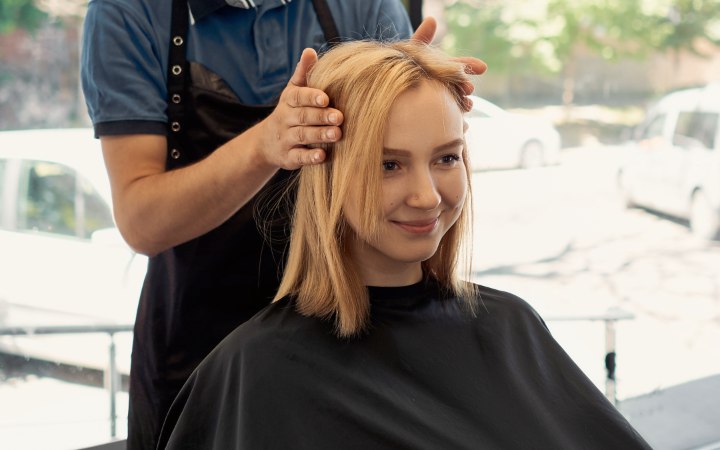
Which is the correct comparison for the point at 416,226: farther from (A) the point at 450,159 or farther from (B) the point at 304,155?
(B) the point at 304,155

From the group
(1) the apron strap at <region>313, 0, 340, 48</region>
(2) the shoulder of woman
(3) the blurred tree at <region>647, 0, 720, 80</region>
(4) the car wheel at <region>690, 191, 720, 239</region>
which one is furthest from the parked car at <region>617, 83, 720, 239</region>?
(1) the apron strap at <region>313, 0, 340, 48</region>

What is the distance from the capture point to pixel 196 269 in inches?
56.2

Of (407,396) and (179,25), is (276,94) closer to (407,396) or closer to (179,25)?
(179,25)

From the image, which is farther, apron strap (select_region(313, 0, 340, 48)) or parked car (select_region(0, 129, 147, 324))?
parked car (select_region(0, 129, 147, 324))

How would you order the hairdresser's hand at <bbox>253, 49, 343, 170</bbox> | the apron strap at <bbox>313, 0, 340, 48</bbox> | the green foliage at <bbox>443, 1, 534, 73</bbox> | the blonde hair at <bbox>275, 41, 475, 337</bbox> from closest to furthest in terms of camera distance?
the hairdresser's hand at <bbox>253, 49, 343, 170</bbox> < the blonde hair at <bbox>275, 41, 475, 337</bbox> < the apron strap at <bbox>313, 0, 340, 48</bbox> < the green foliage at <bbox>443, 1, 534, 73</bbox>

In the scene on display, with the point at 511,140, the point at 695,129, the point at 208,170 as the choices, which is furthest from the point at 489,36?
the point at 208,170

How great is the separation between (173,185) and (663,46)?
2.89 metres

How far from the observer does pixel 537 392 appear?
147cm

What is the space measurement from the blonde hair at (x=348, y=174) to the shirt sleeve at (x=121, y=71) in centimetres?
27

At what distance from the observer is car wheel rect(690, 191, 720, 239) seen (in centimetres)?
361

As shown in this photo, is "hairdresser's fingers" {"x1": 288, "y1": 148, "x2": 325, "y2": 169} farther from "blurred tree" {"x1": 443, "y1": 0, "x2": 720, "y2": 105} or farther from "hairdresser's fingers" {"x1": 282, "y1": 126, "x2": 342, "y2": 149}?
"blurred tree" {"x1": 443, "y1": 0, "x2": 720, "y2": 105}

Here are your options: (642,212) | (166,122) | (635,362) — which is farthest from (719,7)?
(166,122)

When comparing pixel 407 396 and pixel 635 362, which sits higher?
pixel 407 396

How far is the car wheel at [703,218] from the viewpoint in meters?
3.61
